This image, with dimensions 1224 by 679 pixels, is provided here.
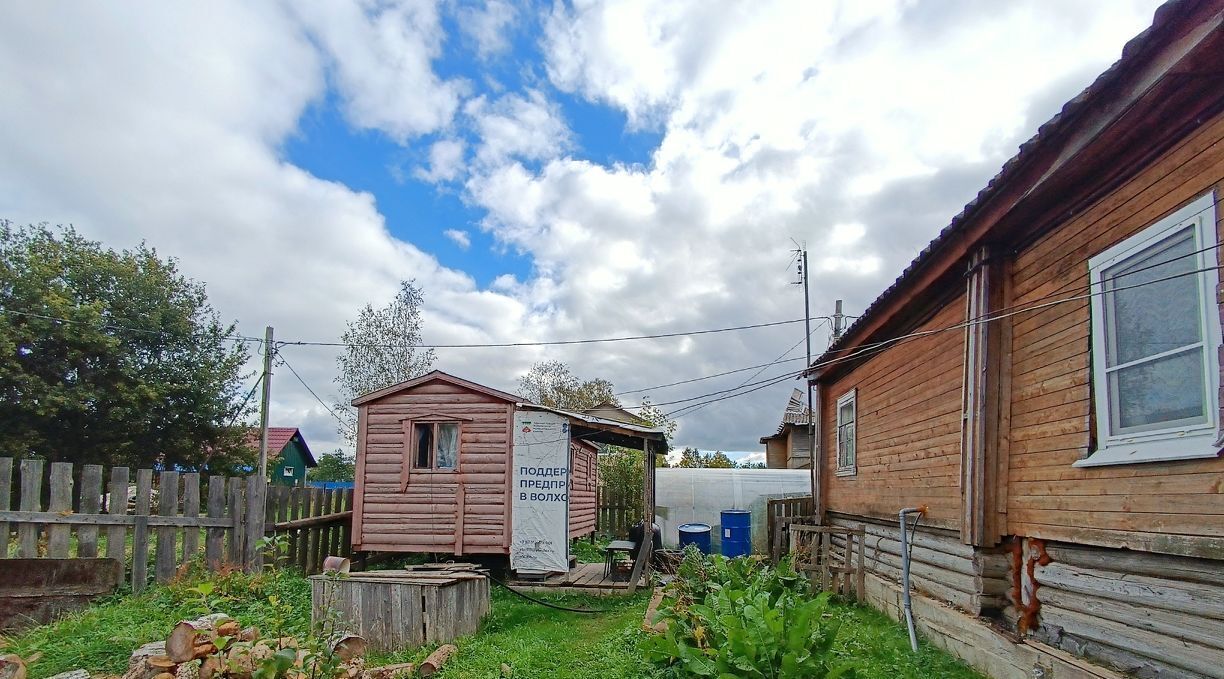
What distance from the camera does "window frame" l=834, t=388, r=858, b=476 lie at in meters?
11.2

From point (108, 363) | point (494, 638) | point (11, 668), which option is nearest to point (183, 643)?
point (11, 668)

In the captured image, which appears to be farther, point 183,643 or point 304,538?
point 304,538

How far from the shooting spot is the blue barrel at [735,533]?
1406 centimetres

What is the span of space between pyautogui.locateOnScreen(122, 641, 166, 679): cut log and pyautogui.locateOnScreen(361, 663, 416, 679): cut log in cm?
162

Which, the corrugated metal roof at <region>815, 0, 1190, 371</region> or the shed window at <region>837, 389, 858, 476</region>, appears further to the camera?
the shed window at <region>837, 389, 858, 476</region>

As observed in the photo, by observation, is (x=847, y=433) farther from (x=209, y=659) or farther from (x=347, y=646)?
(x=209, y=659)

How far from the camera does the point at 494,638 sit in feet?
27.3

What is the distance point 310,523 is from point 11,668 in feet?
19.3

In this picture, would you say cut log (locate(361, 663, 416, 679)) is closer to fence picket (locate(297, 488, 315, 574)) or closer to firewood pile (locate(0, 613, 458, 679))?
firewood pile (locate(0, 613, 458, 679))

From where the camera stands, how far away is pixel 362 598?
7.91 m

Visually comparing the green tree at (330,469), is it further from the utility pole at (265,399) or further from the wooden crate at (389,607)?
the wooden crate at (389,607)

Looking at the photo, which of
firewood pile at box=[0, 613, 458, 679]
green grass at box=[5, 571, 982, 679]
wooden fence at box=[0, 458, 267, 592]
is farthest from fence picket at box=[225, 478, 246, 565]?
firewood pile at box=[0, 613, 458, 679]

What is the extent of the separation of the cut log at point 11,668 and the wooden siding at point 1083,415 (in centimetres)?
840

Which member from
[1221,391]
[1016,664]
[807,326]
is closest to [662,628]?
[1016,664]
